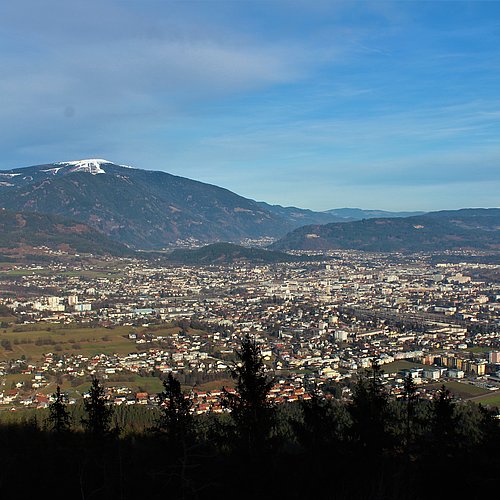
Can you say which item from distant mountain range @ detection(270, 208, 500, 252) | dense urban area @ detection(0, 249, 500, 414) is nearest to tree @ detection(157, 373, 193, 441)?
dense urban area @ detection(0, 249, 500, 414)

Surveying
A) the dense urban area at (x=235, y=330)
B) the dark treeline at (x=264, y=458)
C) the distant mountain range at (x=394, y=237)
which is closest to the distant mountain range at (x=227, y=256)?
the dense urban area at (x=235, y=330)

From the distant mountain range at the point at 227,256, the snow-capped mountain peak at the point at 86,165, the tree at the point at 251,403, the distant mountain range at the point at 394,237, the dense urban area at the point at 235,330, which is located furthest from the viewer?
the snow-capped mountain peak at the point at 86,165

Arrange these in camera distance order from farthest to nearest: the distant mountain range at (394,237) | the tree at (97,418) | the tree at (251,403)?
the distant mountain range at (394,237) < the tree at (97,418) < the tree at (251,403)

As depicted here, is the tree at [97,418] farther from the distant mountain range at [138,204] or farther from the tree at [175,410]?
the distant mountain range at [138,204]

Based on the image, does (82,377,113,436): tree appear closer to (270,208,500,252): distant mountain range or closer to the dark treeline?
the dark treeline

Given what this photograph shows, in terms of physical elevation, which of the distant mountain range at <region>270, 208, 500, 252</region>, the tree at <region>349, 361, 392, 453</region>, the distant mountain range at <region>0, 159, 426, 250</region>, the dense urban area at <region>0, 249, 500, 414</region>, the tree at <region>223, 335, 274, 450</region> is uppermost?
the distant mountain range at <region>0, 159, 426, 250</region>

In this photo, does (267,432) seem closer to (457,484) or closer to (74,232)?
(457,484)
